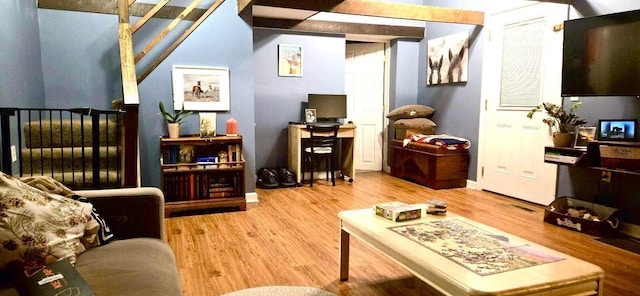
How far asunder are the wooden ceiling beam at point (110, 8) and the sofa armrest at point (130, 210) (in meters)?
2.71

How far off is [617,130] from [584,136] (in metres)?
0.37

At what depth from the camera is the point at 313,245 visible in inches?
125

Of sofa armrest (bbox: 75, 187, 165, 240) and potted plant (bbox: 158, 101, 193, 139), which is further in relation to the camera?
potted plant (bbox: 158, 101, 193, 139)

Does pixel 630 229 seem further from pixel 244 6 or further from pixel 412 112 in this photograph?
pixel 244 6

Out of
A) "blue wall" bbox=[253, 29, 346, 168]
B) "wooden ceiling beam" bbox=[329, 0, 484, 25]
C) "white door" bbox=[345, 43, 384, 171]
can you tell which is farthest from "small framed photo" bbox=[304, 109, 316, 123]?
"wooden ceiling beam" bbox=[329, 0, 484, 25]

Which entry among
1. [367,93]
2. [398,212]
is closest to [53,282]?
[398,212]

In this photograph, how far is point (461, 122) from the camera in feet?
18.1

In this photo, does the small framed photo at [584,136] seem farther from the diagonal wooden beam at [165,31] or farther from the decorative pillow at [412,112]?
the diagonal wooden beam at [165,31]

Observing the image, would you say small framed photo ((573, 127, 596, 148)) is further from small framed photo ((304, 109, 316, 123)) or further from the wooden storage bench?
small framed photo ((304, 109, 316, 123))

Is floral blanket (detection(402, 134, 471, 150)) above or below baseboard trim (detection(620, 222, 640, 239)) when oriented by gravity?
above

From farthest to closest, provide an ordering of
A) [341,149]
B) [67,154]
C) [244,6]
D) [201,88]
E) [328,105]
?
[341,149], [328,105], [201,88], [244,6], [67,154]

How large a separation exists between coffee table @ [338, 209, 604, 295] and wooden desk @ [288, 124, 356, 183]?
325 centimetres

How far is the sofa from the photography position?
142cm

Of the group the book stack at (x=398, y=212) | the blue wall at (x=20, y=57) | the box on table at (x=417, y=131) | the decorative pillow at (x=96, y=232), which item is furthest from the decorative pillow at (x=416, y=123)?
the decorative pillow at (x=96, y=232)
